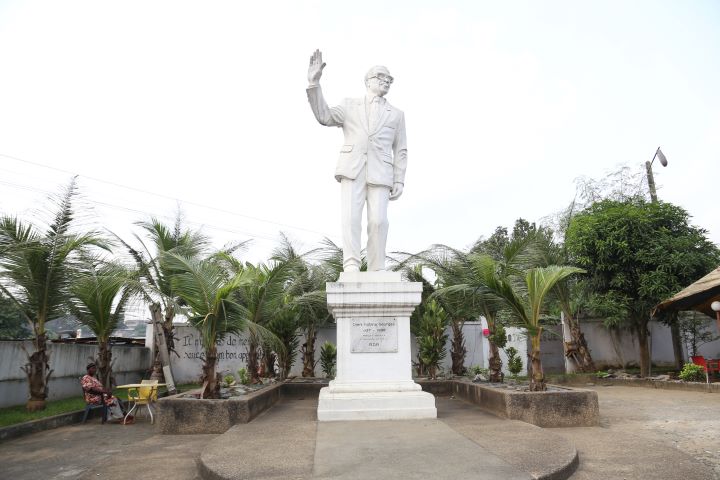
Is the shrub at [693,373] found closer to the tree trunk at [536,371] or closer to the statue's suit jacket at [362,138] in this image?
the tree trunk at [536,371]

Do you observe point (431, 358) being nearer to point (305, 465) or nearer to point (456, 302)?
point (456, 302)

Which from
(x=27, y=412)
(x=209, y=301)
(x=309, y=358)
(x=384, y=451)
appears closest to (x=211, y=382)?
Answer: (x=209, y=301)

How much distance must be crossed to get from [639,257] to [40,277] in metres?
13.8

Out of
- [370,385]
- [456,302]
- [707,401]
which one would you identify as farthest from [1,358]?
[707,401]

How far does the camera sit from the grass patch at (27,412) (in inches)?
282

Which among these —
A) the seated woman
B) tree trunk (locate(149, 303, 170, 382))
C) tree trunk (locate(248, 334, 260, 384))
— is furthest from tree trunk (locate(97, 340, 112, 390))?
tree trunk (locate(248, 334, 260, 384))

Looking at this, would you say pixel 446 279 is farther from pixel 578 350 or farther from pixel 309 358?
pixel 578 350

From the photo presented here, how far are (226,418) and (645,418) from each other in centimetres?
594

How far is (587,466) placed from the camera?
442 cm

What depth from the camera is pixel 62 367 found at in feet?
34.9

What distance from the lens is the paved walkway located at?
3.70 meters

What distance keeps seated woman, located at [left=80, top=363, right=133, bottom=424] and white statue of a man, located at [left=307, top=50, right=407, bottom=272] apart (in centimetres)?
466

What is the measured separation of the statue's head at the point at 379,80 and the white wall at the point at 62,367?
279 inches

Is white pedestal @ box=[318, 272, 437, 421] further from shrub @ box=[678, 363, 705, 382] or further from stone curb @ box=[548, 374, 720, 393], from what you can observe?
shrub @ box=[678, 363, 705, 382]
